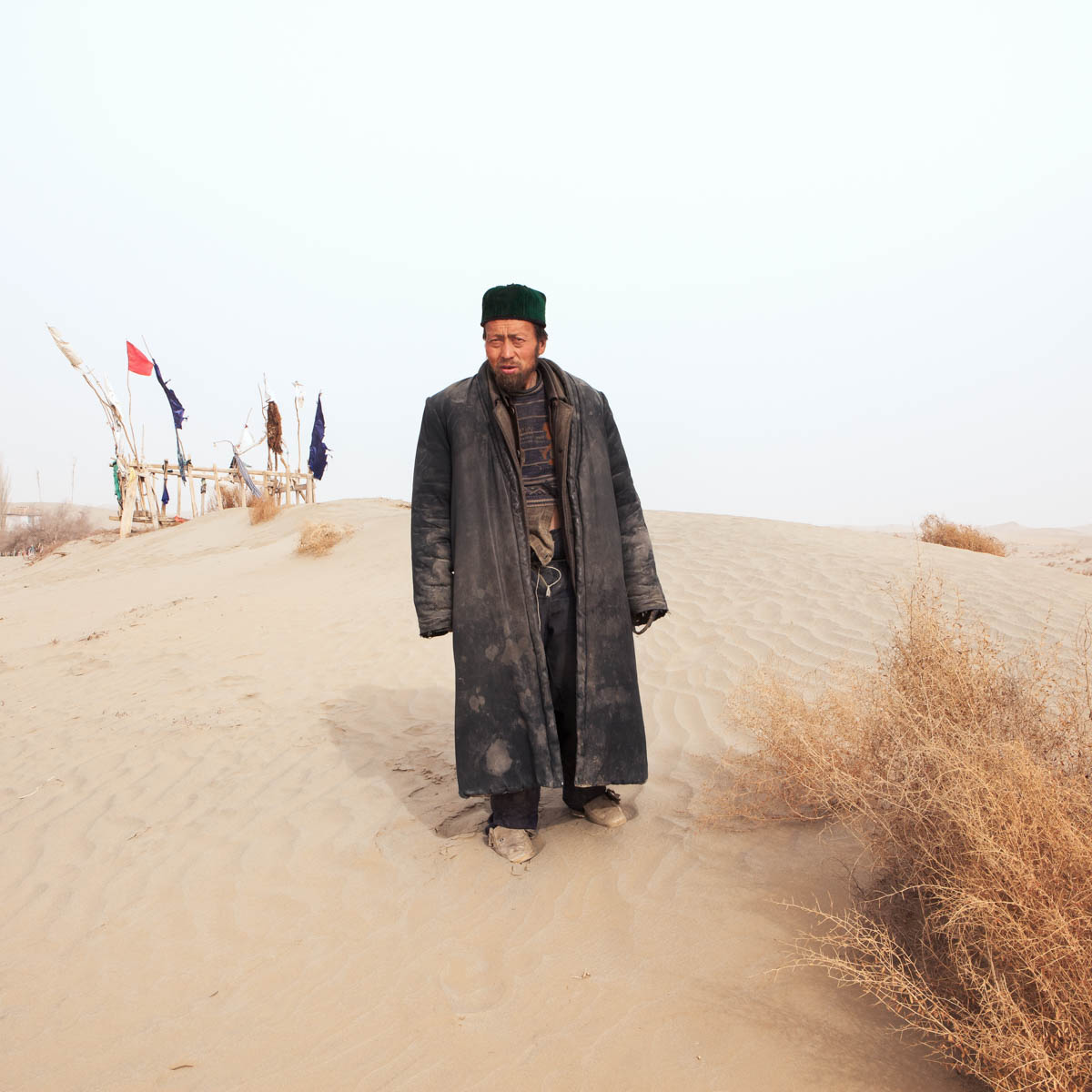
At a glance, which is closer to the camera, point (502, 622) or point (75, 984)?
point (75, 984)

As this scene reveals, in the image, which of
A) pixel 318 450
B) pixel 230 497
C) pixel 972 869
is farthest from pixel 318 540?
pixel 230 497

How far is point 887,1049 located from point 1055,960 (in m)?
0.53

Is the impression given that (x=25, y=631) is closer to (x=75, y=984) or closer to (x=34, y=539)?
(x=75, y=984)

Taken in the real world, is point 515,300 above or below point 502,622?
above

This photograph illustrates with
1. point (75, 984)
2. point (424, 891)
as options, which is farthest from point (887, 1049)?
point (75, 984)

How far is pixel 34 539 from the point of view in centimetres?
3006

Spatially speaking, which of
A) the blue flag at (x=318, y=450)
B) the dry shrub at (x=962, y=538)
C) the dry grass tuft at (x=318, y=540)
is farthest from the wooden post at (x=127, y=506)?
the dry shrub at (x=962, y=538)

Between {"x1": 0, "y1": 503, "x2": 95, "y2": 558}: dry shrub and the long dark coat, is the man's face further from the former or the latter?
{"x1": 0, "y1": 503, "x2": 95, "y2": 558}: dry shrub

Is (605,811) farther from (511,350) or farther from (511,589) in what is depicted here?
(511,350)

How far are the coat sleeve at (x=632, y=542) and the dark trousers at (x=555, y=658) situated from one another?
267mm

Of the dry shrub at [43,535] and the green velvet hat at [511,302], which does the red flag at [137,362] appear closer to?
the dry shrub at [43,535]

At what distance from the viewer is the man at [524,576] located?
2.88 meters

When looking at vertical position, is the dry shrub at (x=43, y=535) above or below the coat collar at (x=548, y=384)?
below

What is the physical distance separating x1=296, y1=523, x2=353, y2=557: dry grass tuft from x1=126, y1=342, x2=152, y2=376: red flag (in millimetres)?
9391
